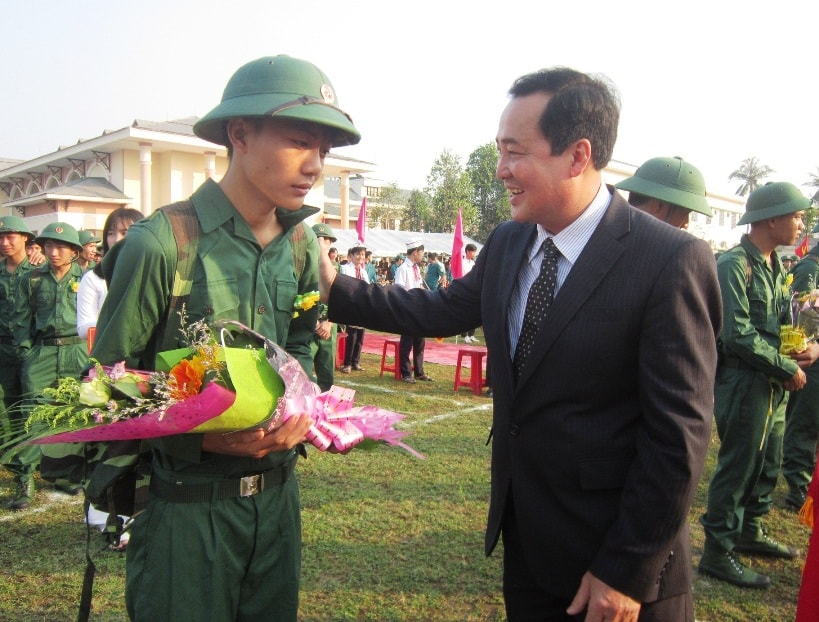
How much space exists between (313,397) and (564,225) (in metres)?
1.09

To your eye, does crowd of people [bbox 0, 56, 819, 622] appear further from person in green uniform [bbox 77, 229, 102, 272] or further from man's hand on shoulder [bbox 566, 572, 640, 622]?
person in green uniform [bbox 77, 229, 102, 272]

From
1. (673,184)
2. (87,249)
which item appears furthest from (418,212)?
(673,184)

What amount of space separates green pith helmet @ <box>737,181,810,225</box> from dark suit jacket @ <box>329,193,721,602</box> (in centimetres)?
277

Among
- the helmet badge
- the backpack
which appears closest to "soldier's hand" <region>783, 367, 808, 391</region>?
the helmet badge

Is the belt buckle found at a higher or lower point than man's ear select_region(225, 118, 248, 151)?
lower

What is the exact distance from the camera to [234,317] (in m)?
2.15

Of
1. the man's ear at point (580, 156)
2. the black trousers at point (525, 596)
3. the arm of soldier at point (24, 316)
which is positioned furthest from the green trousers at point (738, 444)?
the arm of soldier at point (24, 316)

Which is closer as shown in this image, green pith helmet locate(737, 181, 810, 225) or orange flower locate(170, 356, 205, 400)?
orange flower locate(170, 356, 205, 400)

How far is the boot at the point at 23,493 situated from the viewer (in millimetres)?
5395

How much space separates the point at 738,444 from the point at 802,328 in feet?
3.65

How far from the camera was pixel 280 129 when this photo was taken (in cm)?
214

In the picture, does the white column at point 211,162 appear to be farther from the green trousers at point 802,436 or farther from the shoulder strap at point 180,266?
the shoulder strap at point 180,266

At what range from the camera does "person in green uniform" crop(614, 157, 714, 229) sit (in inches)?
154

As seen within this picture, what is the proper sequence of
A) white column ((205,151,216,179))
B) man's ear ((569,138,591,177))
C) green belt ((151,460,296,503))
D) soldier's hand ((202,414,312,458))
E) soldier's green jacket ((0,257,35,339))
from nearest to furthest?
soldier's hand ((202,414,312,458)) → green belt ((151,460,296,503)) → man's ear ((569,138,591,177)) → soldier's green jacket ((0,257,35,339)) → white column ((205,151,216,179))
